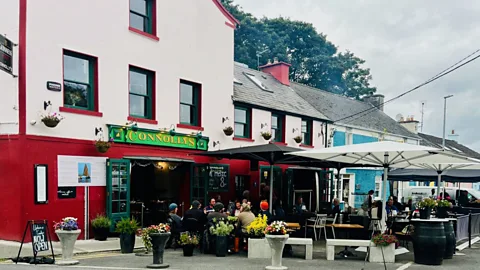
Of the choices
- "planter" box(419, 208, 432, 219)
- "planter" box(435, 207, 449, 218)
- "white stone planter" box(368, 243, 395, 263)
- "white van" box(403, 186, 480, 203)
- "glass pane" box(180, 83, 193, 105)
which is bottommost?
"white van" box(403, 186, 480, 203)

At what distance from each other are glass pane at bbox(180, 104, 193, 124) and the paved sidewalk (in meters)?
5.05

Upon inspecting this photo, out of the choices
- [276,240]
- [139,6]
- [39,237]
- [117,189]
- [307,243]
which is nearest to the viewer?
[276,240]

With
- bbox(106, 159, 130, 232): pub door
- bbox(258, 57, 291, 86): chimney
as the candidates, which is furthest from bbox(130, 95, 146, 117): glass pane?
bbox(258, 57, 291, 86): chimney

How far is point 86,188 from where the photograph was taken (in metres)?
12.7

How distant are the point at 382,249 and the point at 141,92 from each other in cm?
890

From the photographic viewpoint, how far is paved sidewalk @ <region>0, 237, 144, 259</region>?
1034 cm

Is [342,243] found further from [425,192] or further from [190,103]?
[425,192]

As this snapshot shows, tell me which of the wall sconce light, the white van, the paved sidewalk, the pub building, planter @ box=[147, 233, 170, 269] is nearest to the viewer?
planter @ box=[147, 233, 170, 269]

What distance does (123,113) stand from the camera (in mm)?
13914

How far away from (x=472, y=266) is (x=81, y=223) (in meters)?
9.72

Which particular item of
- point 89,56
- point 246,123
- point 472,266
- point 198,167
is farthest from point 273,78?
point 472,266

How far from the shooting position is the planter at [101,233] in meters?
12.5

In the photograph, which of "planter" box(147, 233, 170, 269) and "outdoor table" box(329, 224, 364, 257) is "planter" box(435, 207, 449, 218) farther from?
"planter" box(147, 233, 170, 269)

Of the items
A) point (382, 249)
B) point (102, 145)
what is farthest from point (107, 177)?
point (382, 249)
